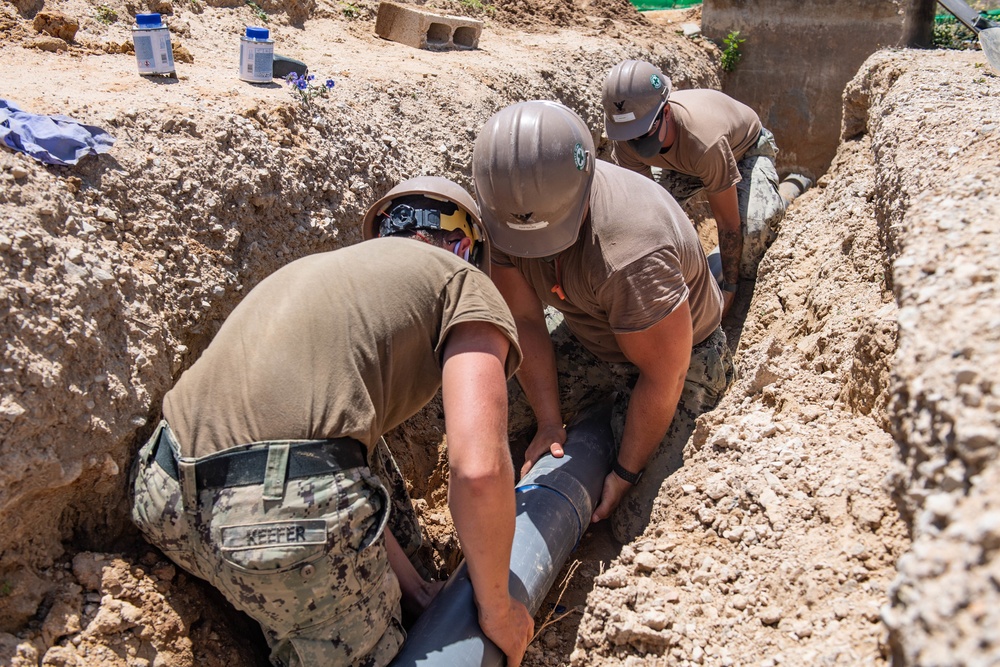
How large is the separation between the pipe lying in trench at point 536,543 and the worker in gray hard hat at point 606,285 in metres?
0.09

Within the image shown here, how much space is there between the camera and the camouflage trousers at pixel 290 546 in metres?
1.87

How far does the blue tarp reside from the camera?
2.43 metres

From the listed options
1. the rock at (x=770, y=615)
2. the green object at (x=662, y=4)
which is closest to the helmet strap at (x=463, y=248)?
the rock at (x=770, y=615)

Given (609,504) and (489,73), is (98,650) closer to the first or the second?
(609,504)

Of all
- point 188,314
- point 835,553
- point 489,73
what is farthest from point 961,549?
point 489,73

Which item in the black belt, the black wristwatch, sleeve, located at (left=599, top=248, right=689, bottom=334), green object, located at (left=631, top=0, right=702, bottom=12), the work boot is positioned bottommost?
the black wristwatch

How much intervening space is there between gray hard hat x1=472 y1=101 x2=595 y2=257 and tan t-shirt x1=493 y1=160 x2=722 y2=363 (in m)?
0.11

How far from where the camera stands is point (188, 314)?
266 cm

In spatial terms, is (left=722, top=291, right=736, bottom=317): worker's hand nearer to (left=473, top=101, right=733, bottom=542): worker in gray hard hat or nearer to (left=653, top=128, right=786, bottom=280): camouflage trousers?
(left=653, top=128, right=786, bottom=280): camouflage trousers

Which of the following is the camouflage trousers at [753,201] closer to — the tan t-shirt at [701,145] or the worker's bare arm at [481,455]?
the tan t-shirt at [701,145]

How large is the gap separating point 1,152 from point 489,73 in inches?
135

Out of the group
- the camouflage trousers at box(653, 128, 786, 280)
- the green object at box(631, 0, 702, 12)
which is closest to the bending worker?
the camouflage trousers at box(653, 128, 786, 280)

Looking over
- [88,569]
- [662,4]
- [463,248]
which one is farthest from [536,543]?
[662,4]

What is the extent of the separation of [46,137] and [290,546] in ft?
5.39
